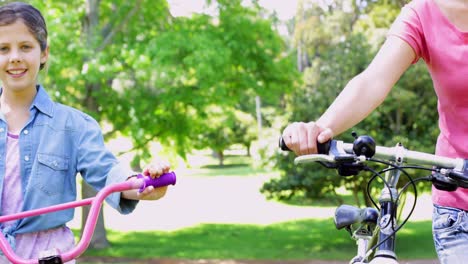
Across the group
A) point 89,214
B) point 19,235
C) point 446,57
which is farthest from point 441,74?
point 19,235

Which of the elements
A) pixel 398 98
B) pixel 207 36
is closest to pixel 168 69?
pixel 207 36

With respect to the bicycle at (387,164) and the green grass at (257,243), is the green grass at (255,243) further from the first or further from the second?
the bicycle at (387,164)

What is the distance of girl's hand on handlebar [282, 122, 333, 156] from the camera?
1823 mm

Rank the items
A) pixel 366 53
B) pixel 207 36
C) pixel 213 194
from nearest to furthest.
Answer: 1. pixel 207 36
2. pixel 366 53
3. pixel 213 194

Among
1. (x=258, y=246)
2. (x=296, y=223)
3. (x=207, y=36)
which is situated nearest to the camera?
(x=207, y=36)

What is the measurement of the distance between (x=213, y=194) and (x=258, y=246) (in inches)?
543

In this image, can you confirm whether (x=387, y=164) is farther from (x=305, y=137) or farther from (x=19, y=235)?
(x=19, y=235)

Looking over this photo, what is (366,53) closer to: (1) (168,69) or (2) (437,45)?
(1) (168,69)

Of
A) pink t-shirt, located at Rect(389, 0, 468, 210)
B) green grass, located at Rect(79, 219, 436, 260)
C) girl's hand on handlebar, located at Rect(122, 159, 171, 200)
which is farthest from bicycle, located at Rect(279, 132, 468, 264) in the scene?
green grass, located at Rect(79, 219, 436, 260)

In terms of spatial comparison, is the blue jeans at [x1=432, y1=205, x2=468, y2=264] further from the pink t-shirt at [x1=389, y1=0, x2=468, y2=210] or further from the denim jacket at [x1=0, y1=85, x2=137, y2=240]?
the denim jacket at [x1=0, y1=85, x2=137, y2=240]

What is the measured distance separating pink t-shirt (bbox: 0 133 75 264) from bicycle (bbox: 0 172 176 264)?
361 mm

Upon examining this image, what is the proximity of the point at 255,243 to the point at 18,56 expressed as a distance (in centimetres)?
1617

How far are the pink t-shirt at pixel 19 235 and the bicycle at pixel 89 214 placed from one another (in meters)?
0.36

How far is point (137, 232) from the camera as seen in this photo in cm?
2073
